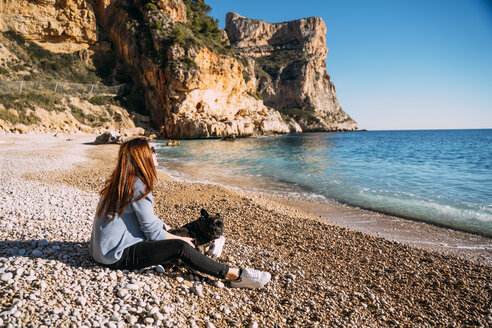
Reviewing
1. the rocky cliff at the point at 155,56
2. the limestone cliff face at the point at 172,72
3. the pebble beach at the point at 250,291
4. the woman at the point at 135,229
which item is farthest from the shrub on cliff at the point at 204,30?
the woman at the point at 135,229

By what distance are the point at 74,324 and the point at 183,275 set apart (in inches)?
52.4

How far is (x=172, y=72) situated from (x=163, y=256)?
43996mm

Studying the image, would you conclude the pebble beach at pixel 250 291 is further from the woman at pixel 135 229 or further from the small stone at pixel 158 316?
the woman at pixel 135 229

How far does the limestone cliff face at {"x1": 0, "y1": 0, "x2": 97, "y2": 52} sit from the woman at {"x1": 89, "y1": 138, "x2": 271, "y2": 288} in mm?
54832

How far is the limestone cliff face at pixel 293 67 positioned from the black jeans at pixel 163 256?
306 ft

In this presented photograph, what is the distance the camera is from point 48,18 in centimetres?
4372

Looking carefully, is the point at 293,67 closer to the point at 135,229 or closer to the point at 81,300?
the point at 135,229

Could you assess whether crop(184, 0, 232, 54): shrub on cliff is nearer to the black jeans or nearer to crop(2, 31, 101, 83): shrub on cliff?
crop(2, 31, 101, 83): shrub on cliff

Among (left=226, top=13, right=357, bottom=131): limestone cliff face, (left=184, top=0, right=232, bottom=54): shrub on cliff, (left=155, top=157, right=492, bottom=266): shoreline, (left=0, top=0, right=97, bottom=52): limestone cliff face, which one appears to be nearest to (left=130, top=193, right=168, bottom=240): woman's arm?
(left=155, top=157, right=492, bottom=266): shoreline

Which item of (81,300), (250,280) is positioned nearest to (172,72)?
(250,280)

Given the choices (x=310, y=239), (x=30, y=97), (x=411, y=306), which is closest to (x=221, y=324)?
(x=411, y=306)

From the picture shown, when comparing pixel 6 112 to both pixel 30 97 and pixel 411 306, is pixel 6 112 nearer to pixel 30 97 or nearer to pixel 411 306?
pixel 30 97

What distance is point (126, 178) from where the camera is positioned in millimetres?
2980

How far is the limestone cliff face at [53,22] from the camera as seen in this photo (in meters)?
41.1
